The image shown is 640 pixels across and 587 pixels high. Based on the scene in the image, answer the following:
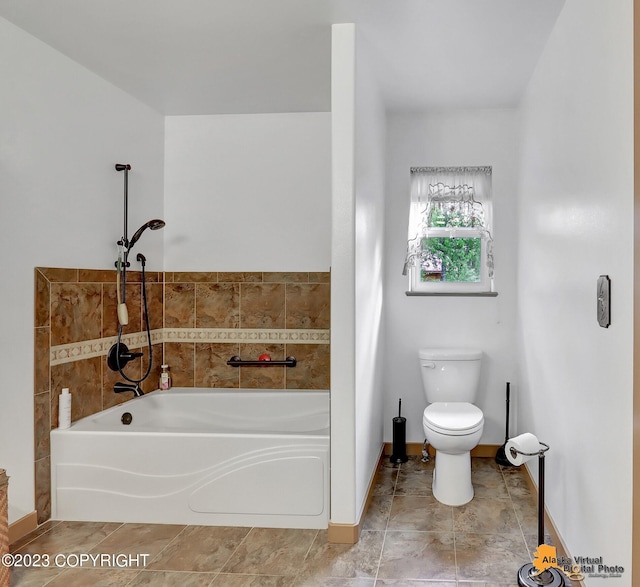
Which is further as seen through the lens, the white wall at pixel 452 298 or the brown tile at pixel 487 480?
the white wall at pixel 452 298

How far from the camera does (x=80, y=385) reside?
10.7ft

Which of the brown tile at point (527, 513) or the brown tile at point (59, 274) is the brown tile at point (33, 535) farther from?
the brown tile at point (527, 513)

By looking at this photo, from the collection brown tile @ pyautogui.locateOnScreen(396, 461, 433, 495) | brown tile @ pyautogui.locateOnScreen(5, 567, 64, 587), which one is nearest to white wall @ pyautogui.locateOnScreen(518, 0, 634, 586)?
brown tile @ pyautogui.locateOnScreen(396, 461, 433, 495)

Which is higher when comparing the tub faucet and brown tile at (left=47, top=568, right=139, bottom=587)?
the tub faucet

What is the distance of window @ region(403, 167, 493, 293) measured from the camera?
4141mm

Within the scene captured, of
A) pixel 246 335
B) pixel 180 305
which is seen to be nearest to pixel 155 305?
pixel 180 305

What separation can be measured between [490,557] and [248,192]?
276 cm

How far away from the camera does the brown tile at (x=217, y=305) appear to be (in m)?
4.15

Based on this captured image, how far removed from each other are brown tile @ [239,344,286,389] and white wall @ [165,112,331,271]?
56cm

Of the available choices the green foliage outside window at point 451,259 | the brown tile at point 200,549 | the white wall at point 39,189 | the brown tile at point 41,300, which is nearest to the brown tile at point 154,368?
the white wall at point 39,189

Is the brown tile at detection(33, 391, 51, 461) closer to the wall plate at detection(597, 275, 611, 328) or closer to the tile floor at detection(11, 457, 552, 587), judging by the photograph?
the tile floor at detection(11, 457, 552, 587)

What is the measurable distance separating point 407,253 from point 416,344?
2.15 ft

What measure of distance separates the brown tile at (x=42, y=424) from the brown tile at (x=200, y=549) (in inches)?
32.8

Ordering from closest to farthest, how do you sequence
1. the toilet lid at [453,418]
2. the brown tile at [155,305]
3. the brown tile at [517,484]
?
1. the toilet lid at [453,418]
2. the brown tile at [517,484]
3. the brown tile at [155,305]
